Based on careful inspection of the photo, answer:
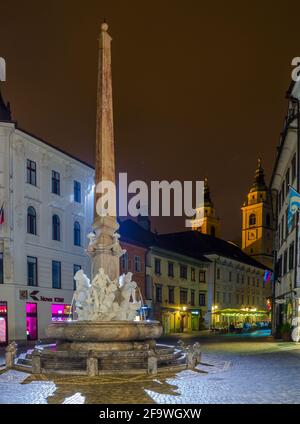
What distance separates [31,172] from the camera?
32.3 meters

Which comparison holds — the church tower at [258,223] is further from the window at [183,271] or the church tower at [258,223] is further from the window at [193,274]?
the window at [183,271]

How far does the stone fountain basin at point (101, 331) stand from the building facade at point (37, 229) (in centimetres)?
1394

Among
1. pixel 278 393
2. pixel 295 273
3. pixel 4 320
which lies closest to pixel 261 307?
pixel 295 273

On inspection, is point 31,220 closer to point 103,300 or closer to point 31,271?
point 31,271

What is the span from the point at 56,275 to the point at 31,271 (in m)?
2.90

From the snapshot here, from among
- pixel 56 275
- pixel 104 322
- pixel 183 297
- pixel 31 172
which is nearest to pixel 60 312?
pixel 56 275

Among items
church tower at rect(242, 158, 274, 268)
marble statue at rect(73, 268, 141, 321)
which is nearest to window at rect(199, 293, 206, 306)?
marble statue at rect(73, 268, 141, 321)

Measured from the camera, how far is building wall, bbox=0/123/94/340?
29.6 meters

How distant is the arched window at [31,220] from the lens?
3180 centimetres

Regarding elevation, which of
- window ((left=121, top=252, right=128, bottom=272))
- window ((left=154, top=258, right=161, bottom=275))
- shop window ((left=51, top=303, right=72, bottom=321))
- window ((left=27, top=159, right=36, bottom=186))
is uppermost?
window ((left=27, top=159, right=36, bottom=186))

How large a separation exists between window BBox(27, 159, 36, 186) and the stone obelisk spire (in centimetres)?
1405

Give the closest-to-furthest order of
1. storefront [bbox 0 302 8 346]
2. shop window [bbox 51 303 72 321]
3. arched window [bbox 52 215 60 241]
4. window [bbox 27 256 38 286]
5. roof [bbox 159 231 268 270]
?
storefront [bbox 0 302 8 346], window [bbox 27 256 38 286], shop window [bbox 51 303 72 321], arched window [bbox 52 215 60 241], roof [bbox 159 231 268 270]

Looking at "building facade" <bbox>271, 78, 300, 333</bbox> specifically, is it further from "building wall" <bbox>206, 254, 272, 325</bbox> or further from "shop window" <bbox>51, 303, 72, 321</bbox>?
"building wall" <bbox>206, 254, 272, 325</bbox>

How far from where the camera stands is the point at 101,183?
60.9 feet
